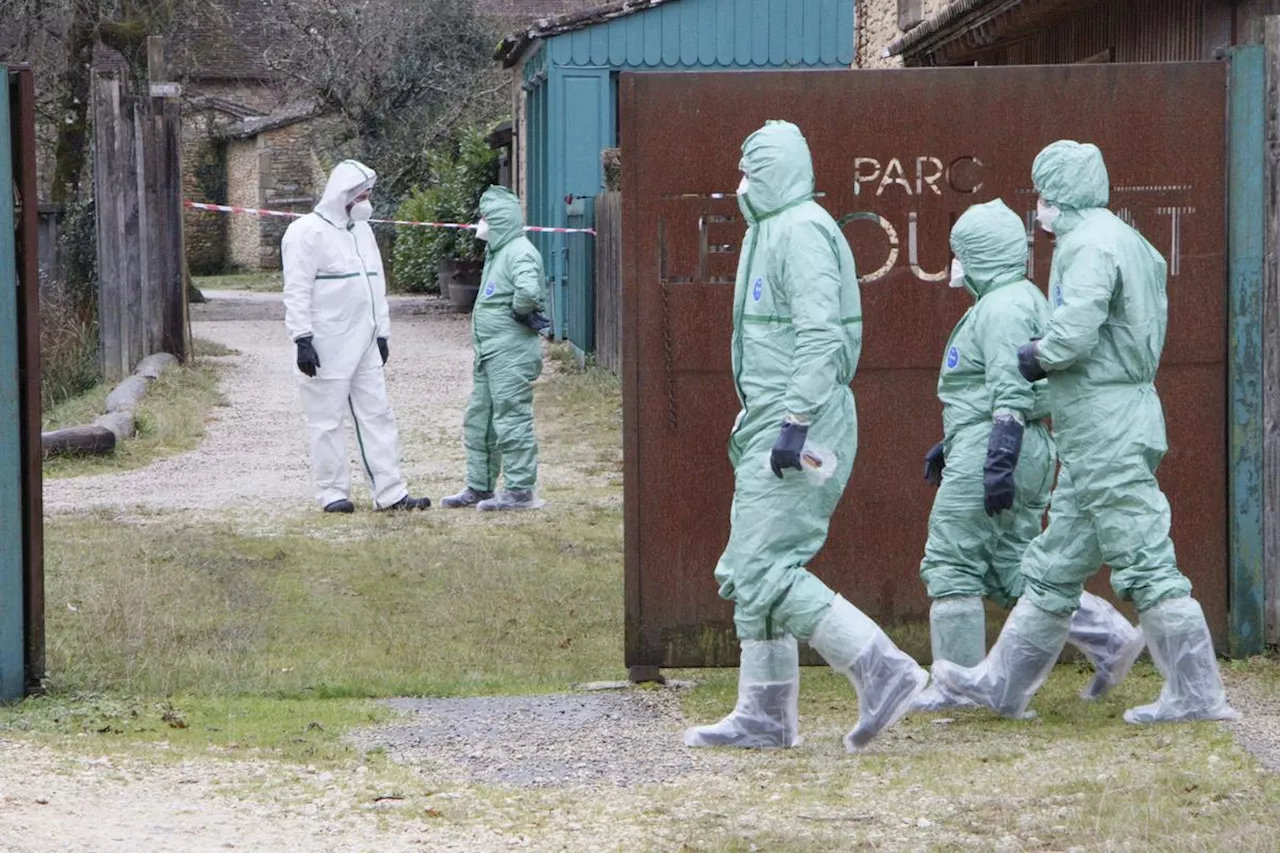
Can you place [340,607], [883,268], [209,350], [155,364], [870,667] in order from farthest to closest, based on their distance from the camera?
[209,350], [155,364], [340,607], [883,268], [870,667]

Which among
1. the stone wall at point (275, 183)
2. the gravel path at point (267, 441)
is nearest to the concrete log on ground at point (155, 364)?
the gravel path at point (267, 441)

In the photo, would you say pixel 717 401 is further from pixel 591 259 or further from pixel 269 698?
pixel 591 259

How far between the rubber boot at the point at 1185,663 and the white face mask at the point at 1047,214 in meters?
1.17

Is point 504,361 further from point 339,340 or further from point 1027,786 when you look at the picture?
point 1027,786

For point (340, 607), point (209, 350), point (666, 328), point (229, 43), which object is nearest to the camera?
point (666, 328)

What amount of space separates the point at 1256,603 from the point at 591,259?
13932 mm

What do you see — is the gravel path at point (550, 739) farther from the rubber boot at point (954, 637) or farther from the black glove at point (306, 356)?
the black glove at point (306, 356)

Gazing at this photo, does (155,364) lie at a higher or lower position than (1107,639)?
higher

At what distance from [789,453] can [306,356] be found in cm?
604

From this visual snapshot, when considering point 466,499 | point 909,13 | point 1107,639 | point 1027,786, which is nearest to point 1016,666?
point 1107,639

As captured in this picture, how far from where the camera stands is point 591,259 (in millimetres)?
20469

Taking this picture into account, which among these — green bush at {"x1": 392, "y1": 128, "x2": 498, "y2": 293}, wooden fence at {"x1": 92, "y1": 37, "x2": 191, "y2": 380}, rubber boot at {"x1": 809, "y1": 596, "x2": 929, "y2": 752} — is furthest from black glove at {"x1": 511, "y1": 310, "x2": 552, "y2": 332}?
green bush at {"x1": 392, "y1": 128, "x2": 498, "y2": 293}

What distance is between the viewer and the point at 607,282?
18.8 m

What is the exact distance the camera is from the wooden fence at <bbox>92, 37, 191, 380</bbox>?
17703mm
